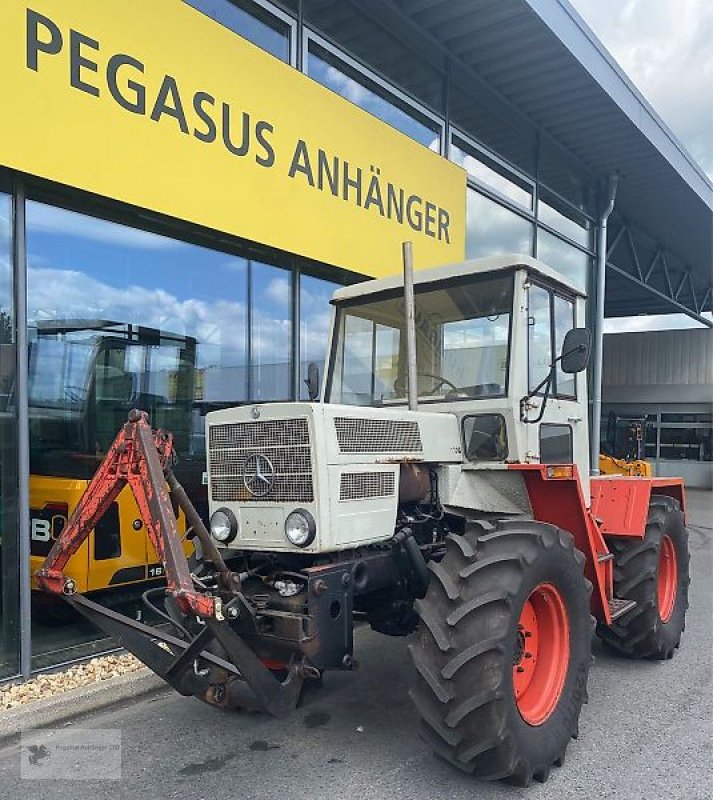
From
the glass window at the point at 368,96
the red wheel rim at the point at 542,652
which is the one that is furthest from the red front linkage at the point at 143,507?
the glass window at the point at 368,96

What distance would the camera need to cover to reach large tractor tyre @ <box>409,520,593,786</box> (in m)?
3.19

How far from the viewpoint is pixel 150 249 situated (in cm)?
604

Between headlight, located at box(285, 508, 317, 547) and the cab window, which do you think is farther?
the cab window

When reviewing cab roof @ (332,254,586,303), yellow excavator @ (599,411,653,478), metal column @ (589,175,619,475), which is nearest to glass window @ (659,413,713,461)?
yellow excavator @ (599,411,653,478)

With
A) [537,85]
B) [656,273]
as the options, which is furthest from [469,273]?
[656,273]

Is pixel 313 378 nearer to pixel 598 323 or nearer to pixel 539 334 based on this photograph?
pixel 539 334

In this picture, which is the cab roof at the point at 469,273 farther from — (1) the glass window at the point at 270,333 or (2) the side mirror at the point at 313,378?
(1) the glass window at the point at 270,333

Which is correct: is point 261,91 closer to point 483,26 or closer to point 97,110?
point 97,110

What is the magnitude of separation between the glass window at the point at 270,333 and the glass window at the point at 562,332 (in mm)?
3091

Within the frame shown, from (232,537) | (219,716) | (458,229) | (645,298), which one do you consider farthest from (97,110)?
A: (645,298)

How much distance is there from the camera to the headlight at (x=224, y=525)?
151 inches

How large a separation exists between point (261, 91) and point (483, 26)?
3.43 m

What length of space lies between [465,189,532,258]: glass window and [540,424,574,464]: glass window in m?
4.69

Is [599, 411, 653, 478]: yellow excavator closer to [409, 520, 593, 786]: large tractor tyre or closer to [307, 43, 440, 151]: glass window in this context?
[307, 43, 440, 151]: glass window
